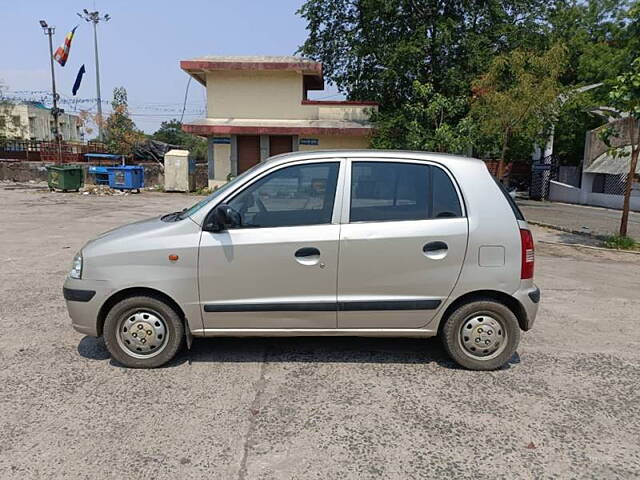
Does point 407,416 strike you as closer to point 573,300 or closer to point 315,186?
point 315,186

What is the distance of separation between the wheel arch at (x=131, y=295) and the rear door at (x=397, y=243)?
134 cm

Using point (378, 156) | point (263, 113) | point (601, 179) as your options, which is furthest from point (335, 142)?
point (378, 156)

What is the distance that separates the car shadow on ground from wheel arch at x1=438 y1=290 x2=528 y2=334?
1.56 ft

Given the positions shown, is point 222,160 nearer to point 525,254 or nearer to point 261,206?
point 261,206

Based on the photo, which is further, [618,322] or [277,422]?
[618,322]

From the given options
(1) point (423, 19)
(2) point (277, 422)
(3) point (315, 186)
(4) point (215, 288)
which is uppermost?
(1) point (423, 19)

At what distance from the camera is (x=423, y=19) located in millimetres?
20219

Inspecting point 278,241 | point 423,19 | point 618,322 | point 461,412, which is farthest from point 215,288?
point 423,19

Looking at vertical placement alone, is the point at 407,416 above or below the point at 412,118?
below

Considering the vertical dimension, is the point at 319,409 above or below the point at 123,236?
below

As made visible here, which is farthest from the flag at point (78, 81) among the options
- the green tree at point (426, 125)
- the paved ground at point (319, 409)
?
the paved ground at point (319, 409)

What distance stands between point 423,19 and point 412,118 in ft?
15.0

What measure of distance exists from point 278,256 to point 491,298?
1.80 m

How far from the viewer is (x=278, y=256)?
3904 millimetres
